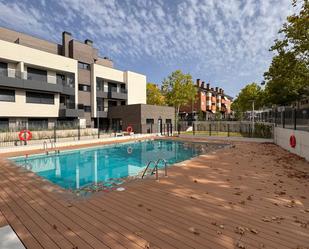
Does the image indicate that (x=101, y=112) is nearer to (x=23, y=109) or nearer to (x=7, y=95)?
(x=23, y=109)

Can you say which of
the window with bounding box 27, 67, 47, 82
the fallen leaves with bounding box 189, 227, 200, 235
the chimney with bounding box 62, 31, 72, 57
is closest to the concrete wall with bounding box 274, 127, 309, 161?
the fallen leaves with bounding box 189, 227, 200, 235

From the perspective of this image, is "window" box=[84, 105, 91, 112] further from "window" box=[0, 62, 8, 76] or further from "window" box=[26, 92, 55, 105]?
"window" box=[0, 62, 8, 76]

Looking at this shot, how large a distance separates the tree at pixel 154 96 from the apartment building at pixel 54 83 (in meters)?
14.0

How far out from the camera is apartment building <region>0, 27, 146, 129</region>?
73.9ft

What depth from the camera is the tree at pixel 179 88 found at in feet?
145


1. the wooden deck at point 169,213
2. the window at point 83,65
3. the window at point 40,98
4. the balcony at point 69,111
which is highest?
the window at point 83,65

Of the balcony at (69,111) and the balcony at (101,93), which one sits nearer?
the balcony at (69,111)

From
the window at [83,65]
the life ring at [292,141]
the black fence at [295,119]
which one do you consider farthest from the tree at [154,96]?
the life ring at [292,141]

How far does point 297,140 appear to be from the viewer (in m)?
11.7

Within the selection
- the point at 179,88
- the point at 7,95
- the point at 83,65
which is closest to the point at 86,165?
the point at 7,95

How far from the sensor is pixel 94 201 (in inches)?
202

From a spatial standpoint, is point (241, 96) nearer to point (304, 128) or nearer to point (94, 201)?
point (304, 128)

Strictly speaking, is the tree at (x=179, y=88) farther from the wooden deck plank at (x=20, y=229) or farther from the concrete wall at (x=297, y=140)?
the wooden deck plank at (x=20, y=229)

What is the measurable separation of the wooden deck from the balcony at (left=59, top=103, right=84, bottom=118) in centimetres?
2045
